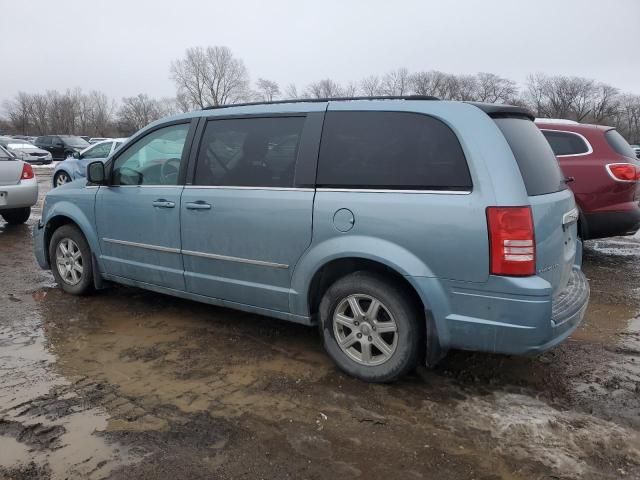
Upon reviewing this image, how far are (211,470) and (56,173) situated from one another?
13.9 metres

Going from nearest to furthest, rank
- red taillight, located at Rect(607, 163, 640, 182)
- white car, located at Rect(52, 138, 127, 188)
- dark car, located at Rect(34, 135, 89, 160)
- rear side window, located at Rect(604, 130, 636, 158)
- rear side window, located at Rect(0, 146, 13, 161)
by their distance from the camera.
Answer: red taillight, located at Rect(607, 163, 640, 182), rear side window, located at Rect(604, 130, 636, 158), rear side window, located at Rect(0, 146, 13, 161), white car, located at Rect(52, 138, 127, 188), dark car, located at Rect(34, 135, 89, 160)

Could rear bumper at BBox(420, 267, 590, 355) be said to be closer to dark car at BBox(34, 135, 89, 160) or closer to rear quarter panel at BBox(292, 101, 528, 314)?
rear quarter panel at BBox(292, 101, 528, 314)

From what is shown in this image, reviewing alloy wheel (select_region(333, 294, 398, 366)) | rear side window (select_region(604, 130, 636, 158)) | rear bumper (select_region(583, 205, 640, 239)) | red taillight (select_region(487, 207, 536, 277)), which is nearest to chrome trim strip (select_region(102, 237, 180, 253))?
alloy wheel (select_region(333, 294, 398, 366))

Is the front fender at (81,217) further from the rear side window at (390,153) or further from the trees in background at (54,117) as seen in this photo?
the trees in background at (54,117)

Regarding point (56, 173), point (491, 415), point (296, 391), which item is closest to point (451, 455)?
point (491, 415)

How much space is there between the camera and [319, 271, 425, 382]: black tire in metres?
3.21

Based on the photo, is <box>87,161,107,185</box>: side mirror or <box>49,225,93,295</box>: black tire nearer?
<box>87,161,107,185</box>: side mirror

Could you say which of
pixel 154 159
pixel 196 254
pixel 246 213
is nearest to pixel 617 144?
pixel 246 213

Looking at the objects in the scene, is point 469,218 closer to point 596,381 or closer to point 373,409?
point 373,409

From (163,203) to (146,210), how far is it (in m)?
0.24

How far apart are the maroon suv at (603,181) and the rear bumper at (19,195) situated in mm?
8510

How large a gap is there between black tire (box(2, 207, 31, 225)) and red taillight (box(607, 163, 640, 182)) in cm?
959

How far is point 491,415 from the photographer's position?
302 centimetres

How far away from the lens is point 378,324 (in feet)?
10.9
